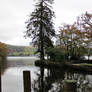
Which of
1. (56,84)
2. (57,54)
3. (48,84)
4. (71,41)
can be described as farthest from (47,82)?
(71,41)

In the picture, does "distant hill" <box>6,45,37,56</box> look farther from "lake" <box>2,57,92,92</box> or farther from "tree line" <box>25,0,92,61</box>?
"lake" <box>2,57,92,92</box>

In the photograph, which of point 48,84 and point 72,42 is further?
point 72,42

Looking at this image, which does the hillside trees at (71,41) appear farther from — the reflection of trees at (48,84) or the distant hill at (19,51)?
the distant hill at (19,51)

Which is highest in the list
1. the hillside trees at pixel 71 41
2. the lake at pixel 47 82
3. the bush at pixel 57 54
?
the hillside trees at pixel 71 41

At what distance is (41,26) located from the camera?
2667 cm

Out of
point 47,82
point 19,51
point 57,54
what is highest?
point 19,51

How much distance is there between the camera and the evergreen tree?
2642 cm

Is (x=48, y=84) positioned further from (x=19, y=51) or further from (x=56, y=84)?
(x=19, y=51)

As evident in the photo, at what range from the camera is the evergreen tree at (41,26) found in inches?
1040

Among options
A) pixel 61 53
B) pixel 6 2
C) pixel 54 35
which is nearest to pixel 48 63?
pixel 61 53

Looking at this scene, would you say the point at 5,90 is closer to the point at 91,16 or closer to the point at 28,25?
the point at 91,16

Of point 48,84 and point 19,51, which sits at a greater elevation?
point 19,51

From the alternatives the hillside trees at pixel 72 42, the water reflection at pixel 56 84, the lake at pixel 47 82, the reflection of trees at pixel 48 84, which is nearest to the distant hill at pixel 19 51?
the hillside trees at pixel 72 42

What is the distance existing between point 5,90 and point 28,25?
2067 centimetres
